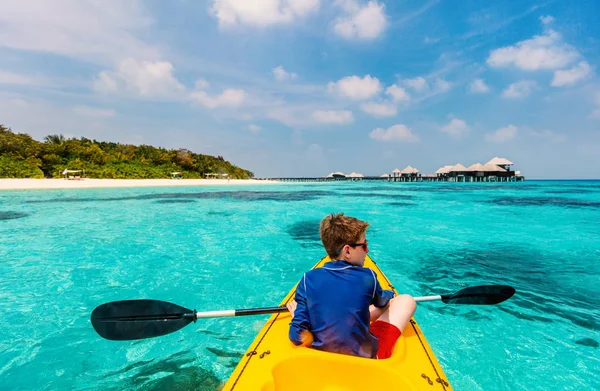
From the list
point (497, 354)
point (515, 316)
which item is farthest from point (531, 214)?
point (497, 354)

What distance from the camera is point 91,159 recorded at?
44.9 metres

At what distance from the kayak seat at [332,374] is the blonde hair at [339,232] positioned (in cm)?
77

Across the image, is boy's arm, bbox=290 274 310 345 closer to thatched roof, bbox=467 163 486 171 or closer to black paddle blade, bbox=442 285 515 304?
black paddle blade, bbox=442 285 515 304

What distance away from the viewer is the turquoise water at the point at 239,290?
11.7ft

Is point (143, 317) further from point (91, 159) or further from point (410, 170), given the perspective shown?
point (410, 170)

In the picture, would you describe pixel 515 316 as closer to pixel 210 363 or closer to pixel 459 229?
pixel 210 363

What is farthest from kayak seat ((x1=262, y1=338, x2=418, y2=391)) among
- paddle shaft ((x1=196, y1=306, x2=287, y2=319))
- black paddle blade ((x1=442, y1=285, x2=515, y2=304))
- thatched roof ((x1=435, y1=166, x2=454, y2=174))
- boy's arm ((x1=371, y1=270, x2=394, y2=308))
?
thatched roof ((x1=435, y1=166, x2=454, y2=174))

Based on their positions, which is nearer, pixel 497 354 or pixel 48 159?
pixel 497 354

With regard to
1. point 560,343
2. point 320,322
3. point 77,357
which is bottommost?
point 77,357

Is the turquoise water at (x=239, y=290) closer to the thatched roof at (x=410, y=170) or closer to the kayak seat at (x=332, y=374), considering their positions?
the kayak seat at (x=332, y=374)

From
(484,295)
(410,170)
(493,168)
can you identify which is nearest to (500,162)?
(493,168)

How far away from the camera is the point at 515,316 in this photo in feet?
15.7

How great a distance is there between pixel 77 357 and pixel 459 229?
13.2 meters

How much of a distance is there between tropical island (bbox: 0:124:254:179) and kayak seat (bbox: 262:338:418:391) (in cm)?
4671
